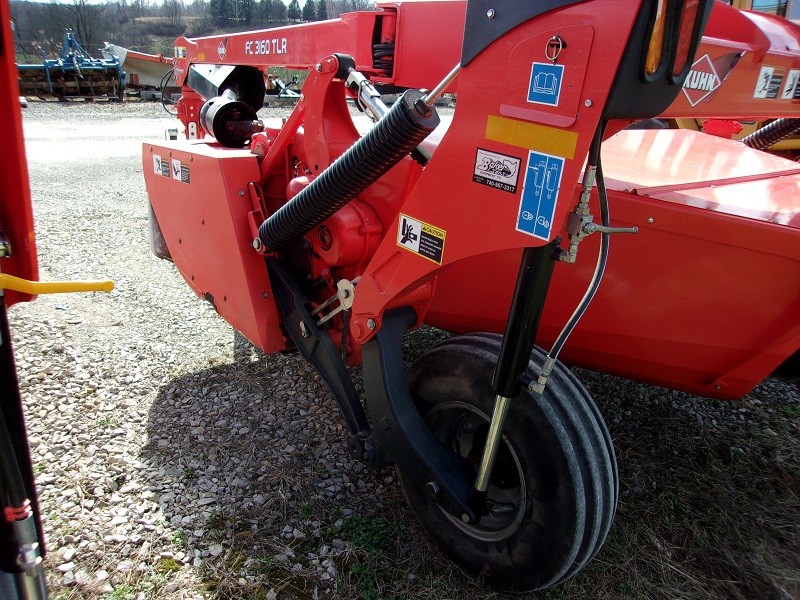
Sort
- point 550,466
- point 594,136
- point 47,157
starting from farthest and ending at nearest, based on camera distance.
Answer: point 47,157 → point 550,466 → point 594,136

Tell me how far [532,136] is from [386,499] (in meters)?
1.70

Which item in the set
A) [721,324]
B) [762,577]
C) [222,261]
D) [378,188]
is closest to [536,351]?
[721,324]

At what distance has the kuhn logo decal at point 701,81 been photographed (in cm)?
147

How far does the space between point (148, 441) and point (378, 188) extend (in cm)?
163

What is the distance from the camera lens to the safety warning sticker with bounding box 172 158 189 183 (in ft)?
9.50

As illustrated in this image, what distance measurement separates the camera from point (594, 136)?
1385mm

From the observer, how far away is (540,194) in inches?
56.9

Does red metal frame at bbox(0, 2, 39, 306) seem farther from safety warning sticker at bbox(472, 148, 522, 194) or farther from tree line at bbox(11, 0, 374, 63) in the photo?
tree line at bbox(11, 0, 374, 63)

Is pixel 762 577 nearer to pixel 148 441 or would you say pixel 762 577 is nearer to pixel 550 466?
pixel 550 466

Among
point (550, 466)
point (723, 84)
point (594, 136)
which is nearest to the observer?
point (594, 136)

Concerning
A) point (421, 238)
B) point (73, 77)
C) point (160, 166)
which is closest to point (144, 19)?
point (73, 77)

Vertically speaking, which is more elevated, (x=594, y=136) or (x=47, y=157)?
(x=594, y=136)

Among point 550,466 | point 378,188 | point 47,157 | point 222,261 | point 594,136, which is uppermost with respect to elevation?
point 594,136

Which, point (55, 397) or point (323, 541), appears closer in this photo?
point (323, 541)
